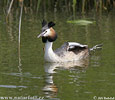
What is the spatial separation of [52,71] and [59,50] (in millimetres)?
1751

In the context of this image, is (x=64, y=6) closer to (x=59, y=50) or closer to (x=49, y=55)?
(x=59, y=50)

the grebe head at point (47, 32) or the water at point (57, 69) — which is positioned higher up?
the grebe head at point (47, 32)

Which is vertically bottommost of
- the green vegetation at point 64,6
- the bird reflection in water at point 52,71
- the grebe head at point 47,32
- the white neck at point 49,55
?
the bird reflection in water at point 52,71

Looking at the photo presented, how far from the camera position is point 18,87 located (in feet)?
31.3

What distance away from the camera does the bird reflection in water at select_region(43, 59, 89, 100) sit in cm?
915

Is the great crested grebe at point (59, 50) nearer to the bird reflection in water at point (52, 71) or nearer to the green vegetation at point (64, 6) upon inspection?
the bird reflection in water at point (52, 71)

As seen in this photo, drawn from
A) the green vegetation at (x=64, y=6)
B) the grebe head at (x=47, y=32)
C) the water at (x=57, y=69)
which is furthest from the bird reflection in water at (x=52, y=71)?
the green vegetation at (x=64, y=6)

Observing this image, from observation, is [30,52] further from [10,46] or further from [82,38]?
[82,38]

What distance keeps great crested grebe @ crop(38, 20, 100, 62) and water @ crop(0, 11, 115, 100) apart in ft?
0.87

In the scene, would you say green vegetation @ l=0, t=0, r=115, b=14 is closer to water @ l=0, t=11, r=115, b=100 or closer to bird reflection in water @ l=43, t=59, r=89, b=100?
water @ l=0, t=11, r=115, b=100

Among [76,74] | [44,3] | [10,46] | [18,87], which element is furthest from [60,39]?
[44,3]

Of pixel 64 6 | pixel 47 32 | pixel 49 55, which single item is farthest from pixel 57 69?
pixel 64 6

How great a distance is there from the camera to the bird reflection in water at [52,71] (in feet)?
30.0

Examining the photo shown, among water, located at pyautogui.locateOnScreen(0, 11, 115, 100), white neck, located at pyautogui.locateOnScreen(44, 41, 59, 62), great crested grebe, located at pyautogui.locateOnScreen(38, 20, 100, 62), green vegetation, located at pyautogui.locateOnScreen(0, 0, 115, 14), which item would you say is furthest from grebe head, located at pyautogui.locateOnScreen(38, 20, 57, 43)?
green vegetation, located at pyautogui.locateOnScreen(0, 0, 115, 14)
